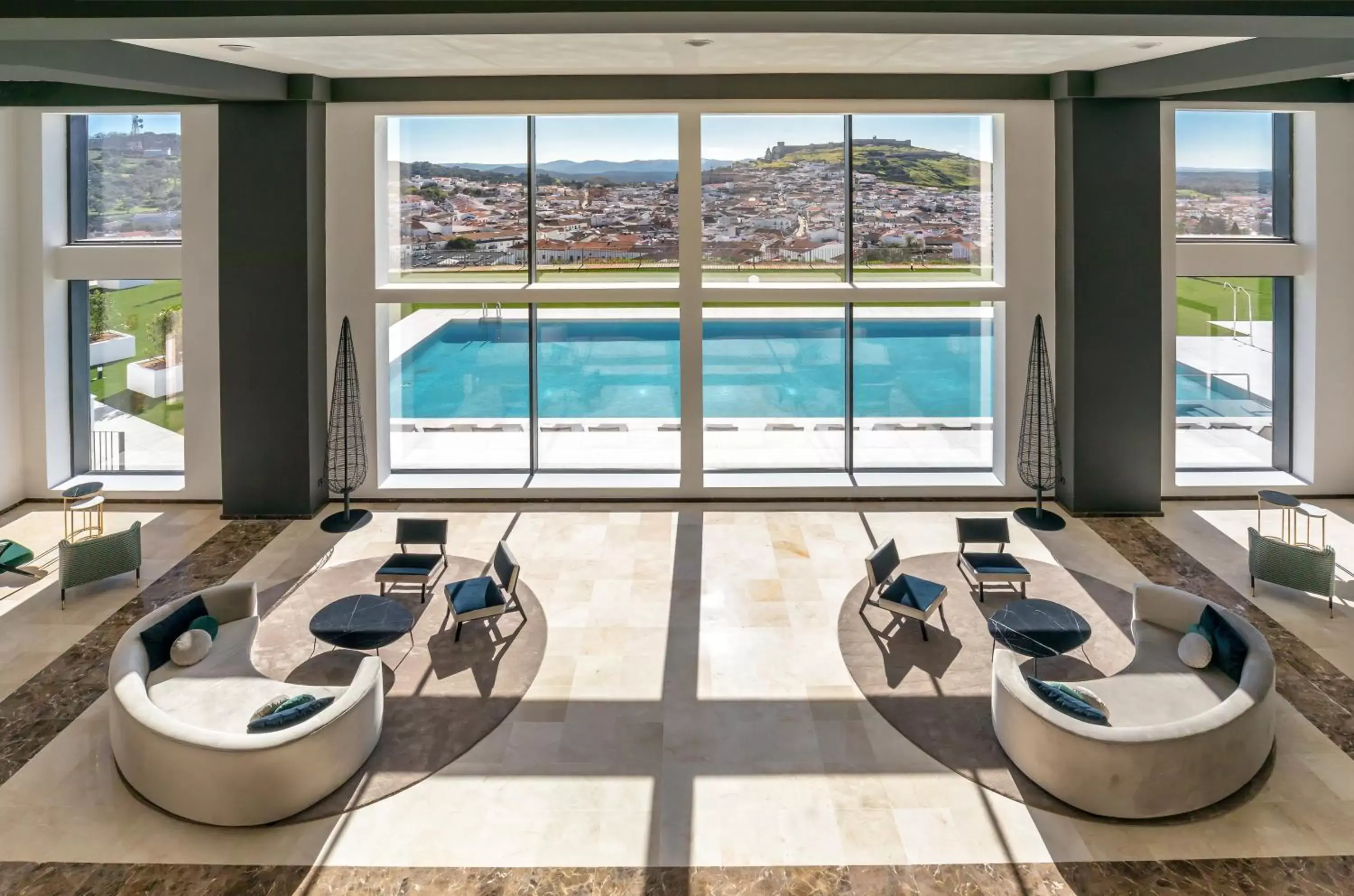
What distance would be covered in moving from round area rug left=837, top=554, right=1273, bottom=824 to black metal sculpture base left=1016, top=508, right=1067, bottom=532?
1.37 m

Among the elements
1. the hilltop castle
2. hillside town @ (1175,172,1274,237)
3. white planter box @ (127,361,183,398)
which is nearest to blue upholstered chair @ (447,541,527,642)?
white planter box @ (127,361,183,398)

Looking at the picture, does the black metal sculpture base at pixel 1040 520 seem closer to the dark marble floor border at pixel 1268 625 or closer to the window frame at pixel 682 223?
the dark marble floor border at pixel 1268 625

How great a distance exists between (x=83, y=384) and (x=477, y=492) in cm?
575

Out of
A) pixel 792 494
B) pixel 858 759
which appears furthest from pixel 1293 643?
pixel 792 494

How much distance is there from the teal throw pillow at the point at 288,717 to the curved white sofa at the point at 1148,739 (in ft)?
15.5

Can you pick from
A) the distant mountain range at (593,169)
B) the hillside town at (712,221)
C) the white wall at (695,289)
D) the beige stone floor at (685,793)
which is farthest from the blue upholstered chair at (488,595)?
the distant mountain range at (593,169)

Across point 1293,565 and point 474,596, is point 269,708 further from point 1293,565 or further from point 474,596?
point 1293,565

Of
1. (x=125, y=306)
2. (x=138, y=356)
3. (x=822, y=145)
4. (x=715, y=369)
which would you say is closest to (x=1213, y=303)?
(x=822, y=145)

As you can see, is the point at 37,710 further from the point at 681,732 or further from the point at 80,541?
the point at 681,732

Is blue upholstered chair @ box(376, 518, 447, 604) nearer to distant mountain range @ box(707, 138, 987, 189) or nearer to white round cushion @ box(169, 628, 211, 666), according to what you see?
white round cushion @ box(169, 628, 211, 666)

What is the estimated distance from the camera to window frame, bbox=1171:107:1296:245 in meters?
12.7

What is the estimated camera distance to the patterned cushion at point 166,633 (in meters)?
7.24

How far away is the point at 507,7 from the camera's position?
6426mm

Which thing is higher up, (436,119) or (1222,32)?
(436,119)
